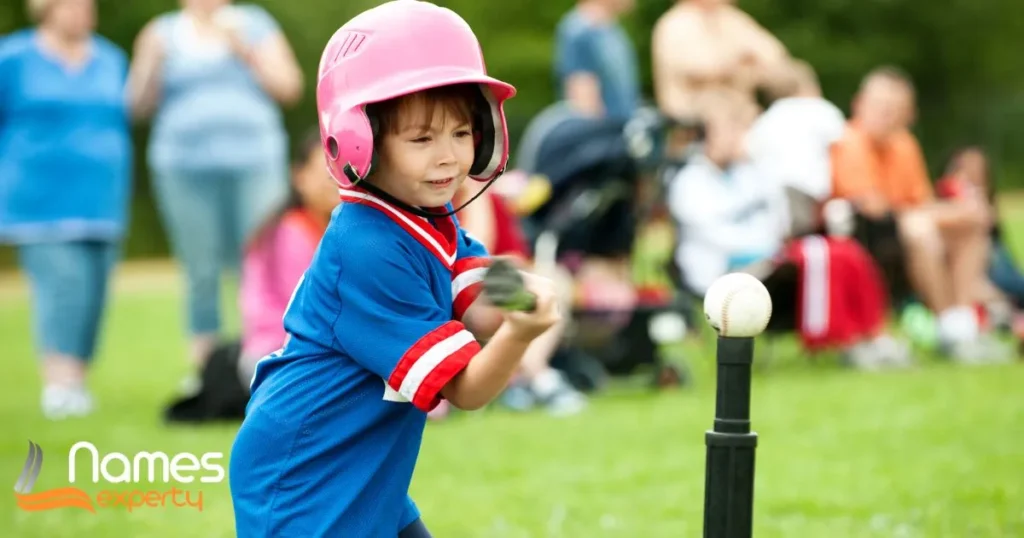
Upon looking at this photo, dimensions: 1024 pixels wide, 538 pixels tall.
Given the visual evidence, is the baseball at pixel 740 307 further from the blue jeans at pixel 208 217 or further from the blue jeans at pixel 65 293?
the blue jeans at pixel 208 217

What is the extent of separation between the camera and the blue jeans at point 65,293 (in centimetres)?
800

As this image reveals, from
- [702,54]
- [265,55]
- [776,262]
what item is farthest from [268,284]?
[702,54]

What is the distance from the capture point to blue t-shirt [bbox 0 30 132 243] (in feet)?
26.3

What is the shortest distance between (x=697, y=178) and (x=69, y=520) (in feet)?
15.9

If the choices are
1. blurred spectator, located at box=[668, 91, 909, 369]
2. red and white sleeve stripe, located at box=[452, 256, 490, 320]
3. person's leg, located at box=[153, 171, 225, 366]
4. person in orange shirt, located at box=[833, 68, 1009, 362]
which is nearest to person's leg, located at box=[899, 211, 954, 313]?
person in orange shirt, located at box=[833, 68, 1009, 362]

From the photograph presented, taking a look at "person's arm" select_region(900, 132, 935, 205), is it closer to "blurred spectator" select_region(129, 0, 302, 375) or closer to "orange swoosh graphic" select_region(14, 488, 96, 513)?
"blurred spectator" select_region(129, 0, 302, 375)

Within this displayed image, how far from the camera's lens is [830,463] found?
586 cm

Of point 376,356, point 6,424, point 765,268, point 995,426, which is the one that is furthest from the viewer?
point 765,268

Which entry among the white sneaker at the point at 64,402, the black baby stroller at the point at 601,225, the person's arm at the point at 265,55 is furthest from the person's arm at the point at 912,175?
the white sneaker at the point at 64,402

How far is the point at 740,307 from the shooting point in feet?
8.80

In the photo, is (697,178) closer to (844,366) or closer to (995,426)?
(844,366)

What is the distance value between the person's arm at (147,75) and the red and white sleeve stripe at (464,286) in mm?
5845

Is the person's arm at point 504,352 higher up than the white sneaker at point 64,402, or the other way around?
the person's arm at point 504,352

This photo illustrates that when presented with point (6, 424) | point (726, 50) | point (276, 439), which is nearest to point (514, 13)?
point (726, 50)
